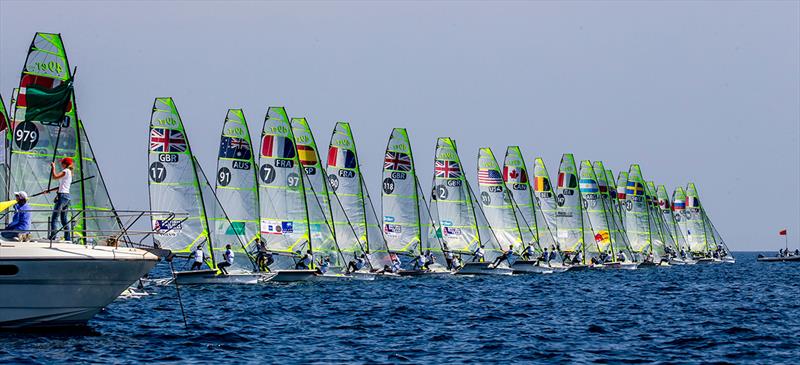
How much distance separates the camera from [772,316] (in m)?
41.7

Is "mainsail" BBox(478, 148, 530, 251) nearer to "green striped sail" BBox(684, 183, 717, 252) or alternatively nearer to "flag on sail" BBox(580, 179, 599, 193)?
"flag on sail" BBox(580, 179, 599, 193)

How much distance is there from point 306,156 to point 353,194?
4.82 m

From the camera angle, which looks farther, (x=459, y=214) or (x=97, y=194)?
(x=459, y=214)

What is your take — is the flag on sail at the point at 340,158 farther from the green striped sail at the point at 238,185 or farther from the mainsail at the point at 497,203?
the mainsail at the point at 497,203

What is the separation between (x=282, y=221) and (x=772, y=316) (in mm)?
28242

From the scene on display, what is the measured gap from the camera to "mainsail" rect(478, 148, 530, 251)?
8062cm

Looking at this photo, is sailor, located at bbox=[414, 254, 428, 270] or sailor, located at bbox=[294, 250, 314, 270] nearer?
sailor, located at bbox=[294, 250, 314, 270]

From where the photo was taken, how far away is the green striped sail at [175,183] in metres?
55.8

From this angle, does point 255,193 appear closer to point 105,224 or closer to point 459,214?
point 105,224

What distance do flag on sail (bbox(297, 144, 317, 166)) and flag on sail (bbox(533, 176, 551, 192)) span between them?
30.7 m

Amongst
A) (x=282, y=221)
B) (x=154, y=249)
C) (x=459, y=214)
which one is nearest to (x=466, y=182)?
(x=459, y=214)

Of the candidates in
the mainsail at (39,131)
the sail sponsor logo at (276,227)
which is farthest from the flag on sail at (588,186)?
the mainsail at (39,131)

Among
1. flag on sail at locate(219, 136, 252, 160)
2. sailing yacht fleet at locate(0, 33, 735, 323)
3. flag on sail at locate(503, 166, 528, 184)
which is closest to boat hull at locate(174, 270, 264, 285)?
sailing yacht fleet at locate(0, 33, 735, 323)

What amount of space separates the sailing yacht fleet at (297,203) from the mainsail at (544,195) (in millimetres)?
107
